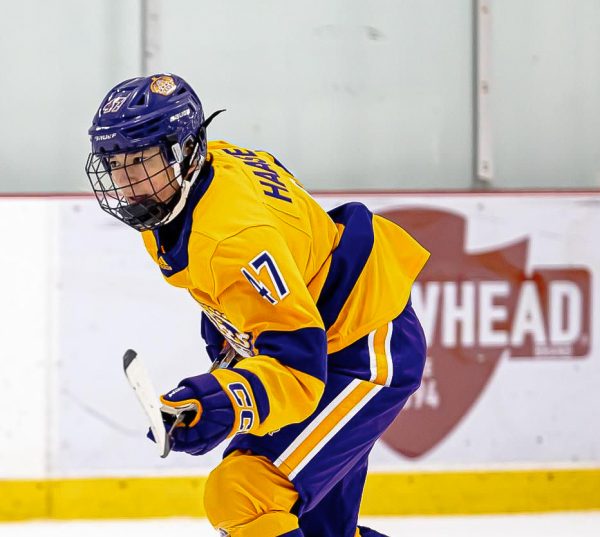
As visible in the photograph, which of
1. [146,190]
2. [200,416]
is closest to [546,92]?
[146,190]

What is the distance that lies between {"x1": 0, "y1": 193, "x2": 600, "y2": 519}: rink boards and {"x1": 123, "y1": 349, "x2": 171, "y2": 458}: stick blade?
212 cm

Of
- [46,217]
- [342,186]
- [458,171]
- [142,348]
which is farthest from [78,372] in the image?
Result: [458,171]

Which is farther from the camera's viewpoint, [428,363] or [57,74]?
[57,74]

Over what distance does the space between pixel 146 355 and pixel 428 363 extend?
36.8 inches

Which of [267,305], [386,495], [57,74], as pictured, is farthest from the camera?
[57,74]

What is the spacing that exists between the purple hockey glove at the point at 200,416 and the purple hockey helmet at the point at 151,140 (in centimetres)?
39

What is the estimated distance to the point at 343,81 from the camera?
445 cm

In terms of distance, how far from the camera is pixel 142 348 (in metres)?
3.80

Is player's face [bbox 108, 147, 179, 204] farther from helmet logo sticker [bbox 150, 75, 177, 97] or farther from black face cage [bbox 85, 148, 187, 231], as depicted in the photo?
helmet logo sticker [bbox 150, 75, 177, 97]

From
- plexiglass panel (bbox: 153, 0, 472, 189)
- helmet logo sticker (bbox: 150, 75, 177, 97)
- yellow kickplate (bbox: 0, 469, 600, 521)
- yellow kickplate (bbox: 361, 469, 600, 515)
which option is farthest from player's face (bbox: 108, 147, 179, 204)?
plexiglass panel (bbox: 153, 0, 472, 189)

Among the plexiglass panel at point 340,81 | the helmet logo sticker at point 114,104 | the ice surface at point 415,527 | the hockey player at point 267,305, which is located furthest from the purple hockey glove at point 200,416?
the plexiglass panel at point 340,81

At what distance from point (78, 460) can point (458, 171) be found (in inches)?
71.3

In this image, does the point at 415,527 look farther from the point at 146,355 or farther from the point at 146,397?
the point at 146,397

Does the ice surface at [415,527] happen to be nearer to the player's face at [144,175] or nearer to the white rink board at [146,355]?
the white rink board at [146,355]
